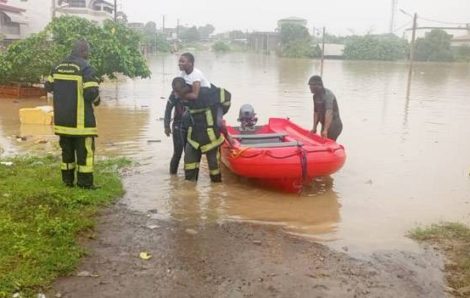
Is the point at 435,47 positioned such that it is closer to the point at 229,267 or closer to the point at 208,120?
the point at 208,120

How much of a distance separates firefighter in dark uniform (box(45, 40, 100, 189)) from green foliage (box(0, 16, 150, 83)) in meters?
10.8

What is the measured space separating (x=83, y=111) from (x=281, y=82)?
71.8ft

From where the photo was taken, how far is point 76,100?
5.70 meters

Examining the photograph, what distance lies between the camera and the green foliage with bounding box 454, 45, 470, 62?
195ft

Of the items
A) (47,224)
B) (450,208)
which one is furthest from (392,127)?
(47,224)

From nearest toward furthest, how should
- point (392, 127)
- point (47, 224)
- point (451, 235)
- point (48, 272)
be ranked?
point (48, 272)
point (47, 224)
point (451, 235)
point (392, 127)

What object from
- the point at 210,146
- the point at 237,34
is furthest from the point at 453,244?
the point at 237,34

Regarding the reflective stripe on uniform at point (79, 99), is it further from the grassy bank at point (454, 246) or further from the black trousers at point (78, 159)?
the grassy bank at point (454, 246)

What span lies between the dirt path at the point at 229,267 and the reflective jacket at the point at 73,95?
3.69ft

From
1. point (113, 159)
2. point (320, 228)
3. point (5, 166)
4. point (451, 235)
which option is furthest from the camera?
point (113, 159)

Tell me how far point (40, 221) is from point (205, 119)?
250 cm

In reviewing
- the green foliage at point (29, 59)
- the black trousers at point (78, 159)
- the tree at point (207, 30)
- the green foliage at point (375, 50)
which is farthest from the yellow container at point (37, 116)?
the tree at point (207, 30)

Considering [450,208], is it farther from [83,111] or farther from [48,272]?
[48,272]

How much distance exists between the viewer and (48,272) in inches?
153
